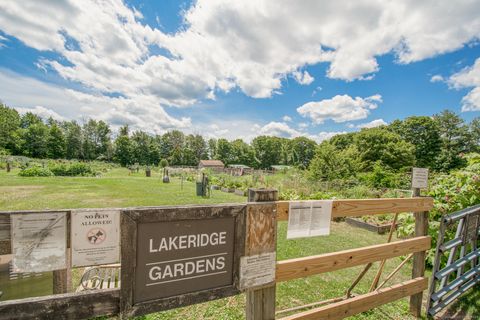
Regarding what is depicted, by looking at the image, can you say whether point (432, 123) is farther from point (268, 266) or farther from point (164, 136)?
point (164, 136)

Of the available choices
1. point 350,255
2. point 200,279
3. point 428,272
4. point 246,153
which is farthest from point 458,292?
point 246,153

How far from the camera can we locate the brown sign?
4.17 ft

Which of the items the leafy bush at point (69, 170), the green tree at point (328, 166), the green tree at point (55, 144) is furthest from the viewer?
the green tree at point (55, 144)

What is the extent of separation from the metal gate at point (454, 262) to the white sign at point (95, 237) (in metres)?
3.44

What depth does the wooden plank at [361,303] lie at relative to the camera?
6.56 ft

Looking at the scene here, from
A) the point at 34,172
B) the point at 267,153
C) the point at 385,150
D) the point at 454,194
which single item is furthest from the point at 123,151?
the point at 454,194

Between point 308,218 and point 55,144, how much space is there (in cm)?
6977

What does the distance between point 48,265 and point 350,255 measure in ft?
7.17

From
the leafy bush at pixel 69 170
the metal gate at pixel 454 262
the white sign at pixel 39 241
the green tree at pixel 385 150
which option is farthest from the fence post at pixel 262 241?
the green tree at pixel 385 150

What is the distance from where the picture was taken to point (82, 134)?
64.6m

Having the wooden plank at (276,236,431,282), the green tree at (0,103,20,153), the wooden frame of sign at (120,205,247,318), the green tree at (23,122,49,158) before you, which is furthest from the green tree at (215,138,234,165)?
the wooden frame of sign at (120,205,247,318)

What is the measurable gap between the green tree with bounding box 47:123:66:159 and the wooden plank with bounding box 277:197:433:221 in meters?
68.9

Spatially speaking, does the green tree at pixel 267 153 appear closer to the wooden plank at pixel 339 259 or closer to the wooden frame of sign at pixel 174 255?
the wooden plank at pixel 339 259

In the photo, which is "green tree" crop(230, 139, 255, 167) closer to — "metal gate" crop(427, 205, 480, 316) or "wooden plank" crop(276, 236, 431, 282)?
"metal gate" crop(427, 205, 480, 316)
